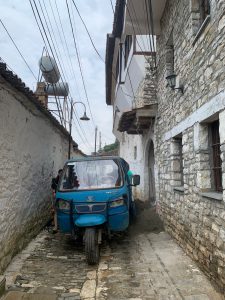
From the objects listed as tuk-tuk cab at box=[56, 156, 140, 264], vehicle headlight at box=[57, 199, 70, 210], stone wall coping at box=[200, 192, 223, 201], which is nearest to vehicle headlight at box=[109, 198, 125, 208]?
tuk-tuk cab at box=[56, 156, 140, 264]

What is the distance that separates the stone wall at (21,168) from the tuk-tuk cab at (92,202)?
0.81 metres

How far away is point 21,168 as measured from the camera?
20.0ft

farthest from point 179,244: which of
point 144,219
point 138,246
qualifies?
point 144,219

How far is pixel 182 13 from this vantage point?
20.1 ft

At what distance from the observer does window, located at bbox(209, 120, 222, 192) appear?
4.87 metres

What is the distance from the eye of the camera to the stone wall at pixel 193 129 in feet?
13.9

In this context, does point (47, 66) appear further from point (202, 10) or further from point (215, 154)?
point (215, 154)

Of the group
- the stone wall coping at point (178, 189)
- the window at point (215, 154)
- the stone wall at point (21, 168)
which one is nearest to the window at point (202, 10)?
the window at point (215, 154)

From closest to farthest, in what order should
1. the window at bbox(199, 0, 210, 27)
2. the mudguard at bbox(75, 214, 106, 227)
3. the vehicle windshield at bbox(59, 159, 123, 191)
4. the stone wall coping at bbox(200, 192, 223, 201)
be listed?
the stone wall coping at bbox(200, 192, 223, 201), the window at bbox(199, 0, 210, 27), the mudguard at bbox(75, 214, 106, 227), the vehicle windshield at bbox(59, 159, 123, 191)

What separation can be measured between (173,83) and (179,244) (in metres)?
3.36

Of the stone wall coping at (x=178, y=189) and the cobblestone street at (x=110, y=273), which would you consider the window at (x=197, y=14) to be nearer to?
the stone wall coping at (x=178, y=189)

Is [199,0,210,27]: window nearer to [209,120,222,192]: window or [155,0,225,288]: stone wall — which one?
[155,0,225,288]: stone wall

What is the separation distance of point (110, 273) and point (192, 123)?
2889mm

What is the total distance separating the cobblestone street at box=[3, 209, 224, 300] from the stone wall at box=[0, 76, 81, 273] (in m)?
0.48
